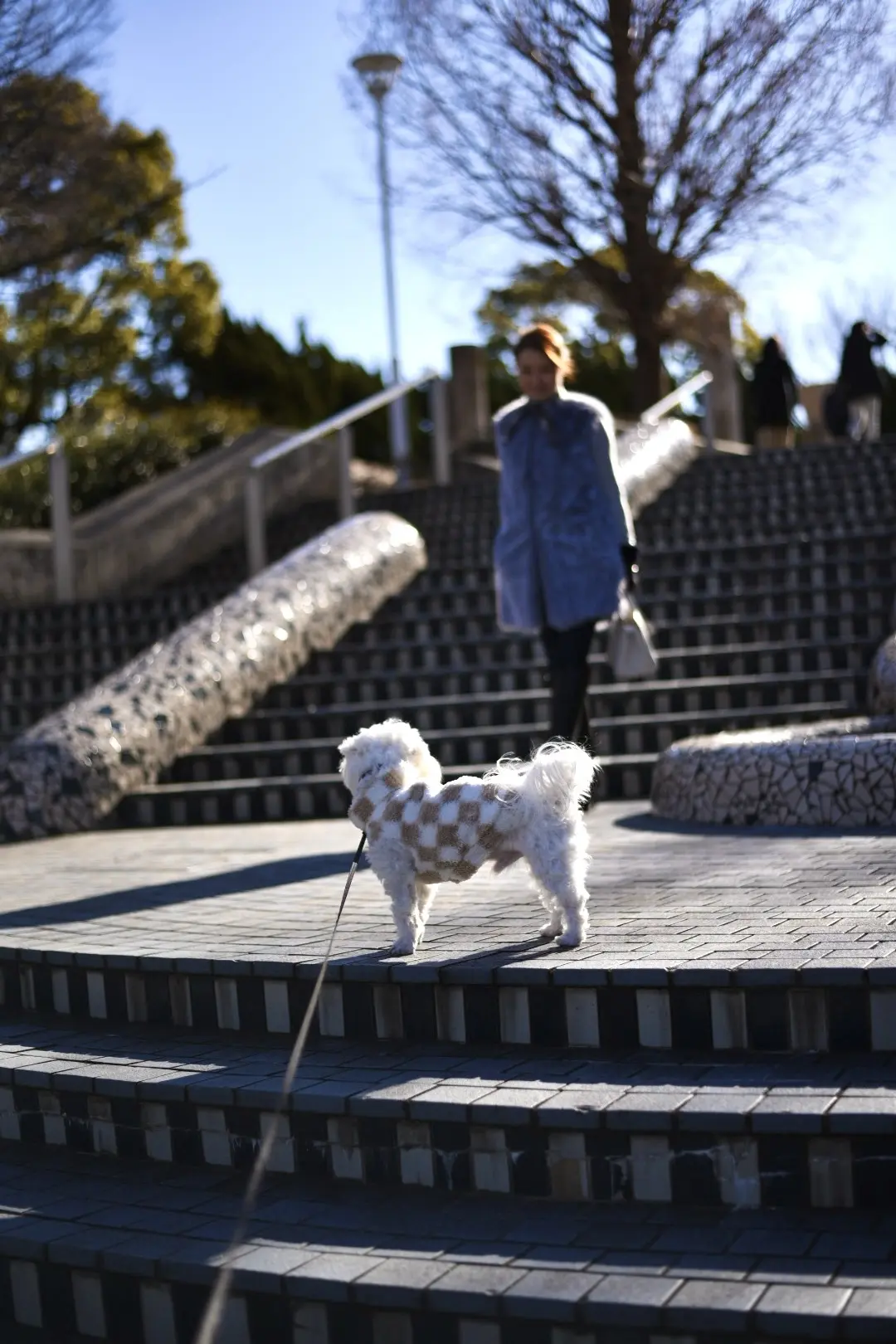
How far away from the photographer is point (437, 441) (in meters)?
19.4

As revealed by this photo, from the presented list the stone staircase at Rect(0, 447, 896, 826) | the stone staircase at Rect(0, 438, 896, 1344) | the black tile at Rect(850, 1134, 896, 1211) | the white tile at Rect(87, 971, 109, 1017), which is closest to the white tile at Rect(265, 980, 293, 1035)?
the stone staircase at Rect(0, 438, 896, 1344)

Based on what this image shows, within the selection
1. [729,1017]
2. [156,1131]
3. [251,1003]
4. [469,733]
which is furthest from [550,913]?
[469,733]

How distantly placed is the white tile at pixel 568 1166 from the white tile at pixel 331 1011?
1.07 meters

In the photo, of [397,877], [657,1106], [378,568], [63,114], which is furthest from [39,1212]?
[63,114]

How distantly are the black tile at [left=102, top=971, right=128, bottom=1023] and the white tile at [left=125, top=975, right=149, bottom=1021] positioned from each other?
0.05 feet

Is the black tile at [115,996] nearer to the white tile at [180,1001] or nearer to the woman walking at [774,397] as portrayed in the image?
the white tile at [180,1001]

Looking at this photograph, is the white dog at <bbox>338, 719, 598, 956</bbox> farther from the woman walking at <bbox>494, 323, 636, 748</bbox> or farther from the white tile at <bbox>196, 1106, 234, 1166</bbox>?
the woman walking at <bbox>494, 323, 636, 748</bbox>

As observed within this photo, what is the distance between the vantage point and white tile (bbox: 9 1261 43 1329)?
4066 millimetres

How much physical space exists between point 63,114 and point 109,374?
690 inches

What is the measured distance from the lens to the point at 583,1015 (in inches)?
178

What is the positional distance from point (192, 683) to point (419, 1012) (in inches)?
217

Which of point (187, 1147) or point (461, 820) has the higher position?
point (461, 820)

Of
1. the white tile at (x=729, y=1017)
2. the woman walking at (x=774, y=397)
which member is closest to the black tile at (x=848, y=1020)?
the white tile at (x=729, y=1017)

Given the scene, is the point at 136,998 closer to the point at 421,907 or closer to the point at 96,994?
the point at 96,994
